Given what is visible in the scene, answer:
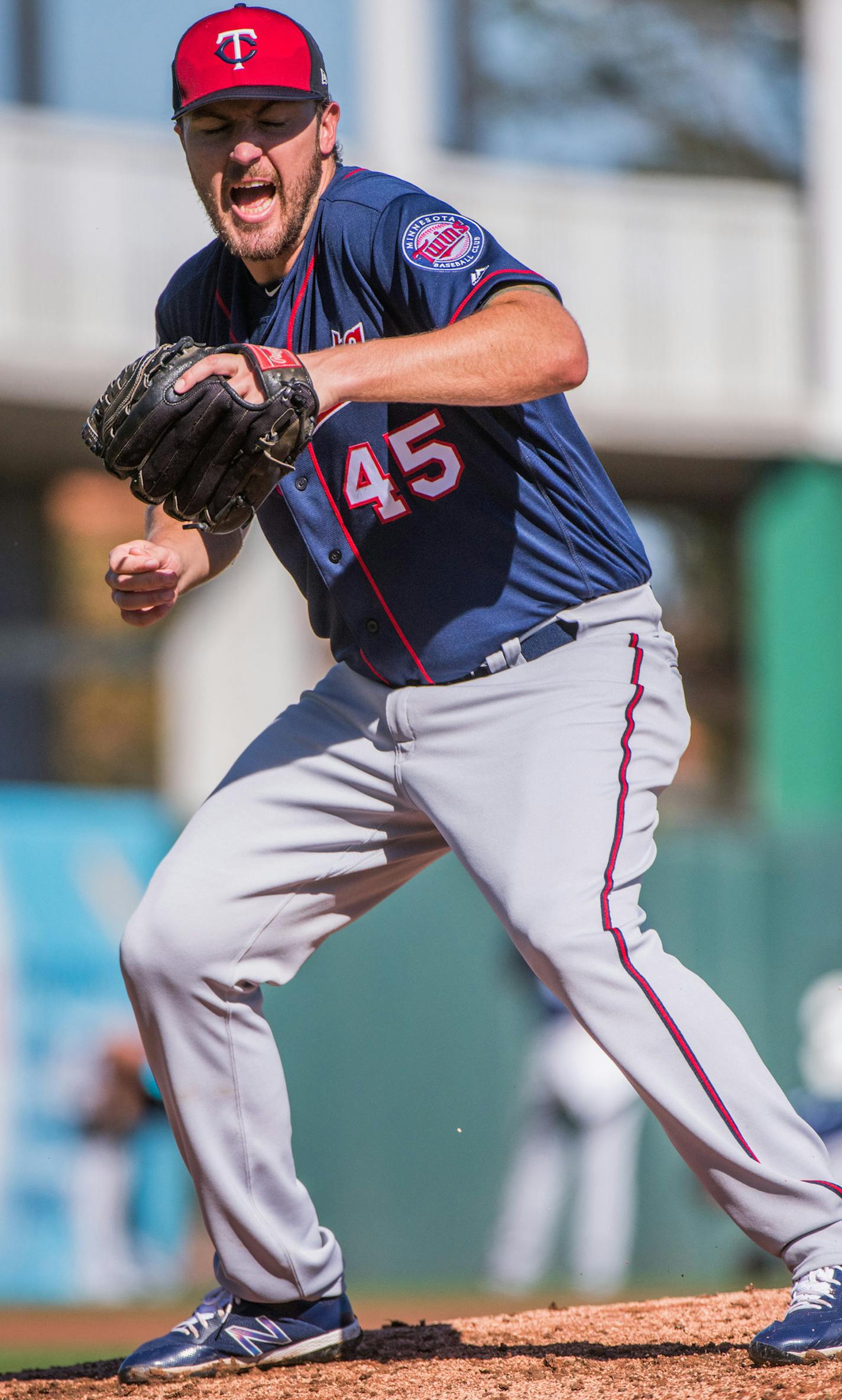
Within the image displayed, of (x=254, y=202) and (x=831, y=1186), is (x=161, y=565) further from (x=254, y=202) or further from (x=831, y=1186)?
(x=831, y=1186)

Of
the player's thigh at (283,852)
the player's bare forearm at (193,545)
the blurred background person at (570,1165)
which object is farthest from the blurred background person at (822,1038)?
the player's bare forearm at (193,545)

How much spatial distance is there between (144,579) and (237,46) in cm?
97

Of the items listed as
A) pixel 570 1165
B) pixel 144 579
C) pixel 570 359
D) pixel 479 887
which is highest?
pixel 570 359

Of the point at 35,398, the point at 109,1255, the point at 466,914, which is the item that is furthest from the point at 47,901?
the point at 35,398

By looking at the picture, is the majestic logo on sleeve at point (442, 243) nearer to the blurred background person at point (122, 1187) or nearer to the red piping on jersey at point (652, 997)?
the red piping on jersey at point (652, 997)

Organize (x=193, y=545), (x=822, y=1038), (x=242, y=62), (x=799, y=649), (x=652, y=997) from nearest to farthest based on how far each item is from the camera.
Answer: (x=652, y=997) < (x=242, y=62) < (x=193, y=545) < (x=822, y=1038) < (x=799, y=649)

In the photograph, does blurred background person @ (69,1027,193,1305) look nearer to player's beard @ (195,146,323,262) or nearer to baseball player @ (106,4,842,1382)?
baseball player @ (106,4,842,1382)

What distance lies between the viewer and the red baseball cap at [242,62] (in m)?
3.05

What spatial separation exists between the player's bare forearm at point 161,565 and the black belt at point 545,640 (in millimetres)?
620

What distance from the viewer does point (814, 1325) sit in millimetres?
2951

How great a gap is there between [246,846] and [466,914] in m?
6.21

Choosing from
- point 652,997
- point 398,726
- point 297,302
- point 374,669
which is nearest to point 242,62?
point 297,302

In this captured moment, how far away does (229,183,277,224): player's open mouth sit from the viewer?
10.3 ft

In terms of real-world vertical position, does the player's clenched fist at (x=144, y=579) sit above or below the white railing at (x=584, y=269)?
below
